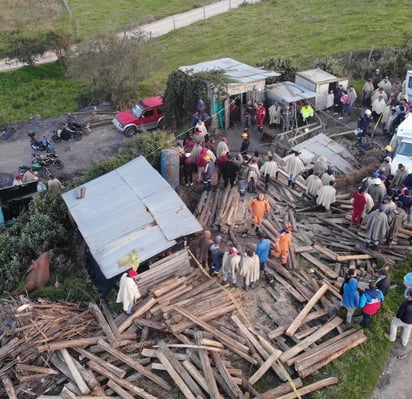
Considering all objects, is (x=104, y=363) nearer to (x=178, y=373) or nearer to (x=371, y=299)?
(x=178, y=373)

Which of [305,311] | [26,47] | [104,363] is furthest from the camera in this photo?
[26,47]

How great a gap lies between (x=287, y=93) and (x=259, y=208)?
10722mm

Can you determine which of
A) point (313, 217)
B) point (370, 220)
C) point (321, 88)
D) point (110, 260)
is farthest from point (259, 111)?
point (110, 260)

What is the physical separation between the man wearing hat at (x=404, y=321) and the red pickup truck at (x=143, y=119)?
60.8 ft

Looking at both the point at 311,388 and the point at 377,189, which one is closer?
the point at 311,388

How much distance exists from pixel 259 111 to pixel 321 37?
19.6 meters

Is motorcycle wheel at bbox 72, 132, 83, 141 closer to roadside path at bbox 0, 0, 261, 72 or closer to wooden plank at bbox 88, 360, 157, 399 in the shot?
wooden plank at bbox 88, 360, 157, 399

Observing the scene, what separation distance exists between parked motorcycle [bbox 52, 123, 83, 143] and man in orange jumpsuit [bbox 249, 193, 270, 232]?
1540cm

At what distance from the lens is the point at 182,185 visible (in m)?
19.3

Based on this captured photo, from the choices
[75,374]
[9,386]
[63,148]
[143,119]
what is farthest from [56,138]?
[75,374]

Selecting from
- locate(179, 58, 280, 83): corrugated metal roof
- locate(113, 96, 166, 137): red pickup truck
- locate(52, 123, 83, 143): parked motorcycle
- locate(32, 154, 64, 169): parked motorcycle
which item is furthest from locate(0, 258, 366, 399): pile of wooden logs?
locate(113, 96, 166, 137): red pickup truck

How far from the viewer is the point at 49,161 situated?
24.8 meters

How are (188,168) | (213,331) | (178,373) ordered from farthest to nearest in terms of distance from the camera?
(188,168) < (213,331) < (178,373)

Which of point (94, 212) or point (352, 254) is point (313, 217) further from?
point (94, 212)
